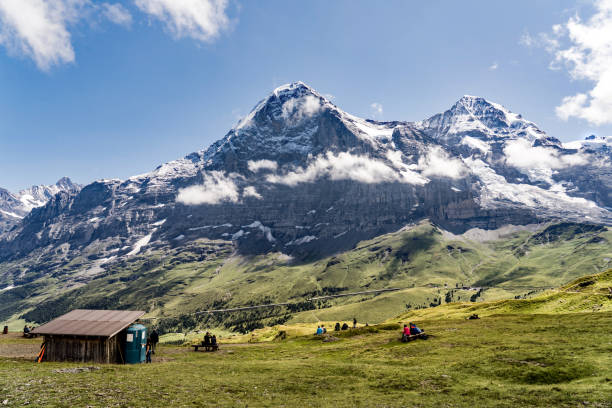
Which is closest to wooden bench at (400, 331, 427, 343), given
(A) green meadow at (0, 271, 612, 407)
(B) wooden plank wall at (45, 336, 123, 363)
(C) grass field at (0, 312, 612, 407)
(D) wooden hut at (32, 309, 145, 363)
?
(A) green meadow at (0, 271, 612, 407)

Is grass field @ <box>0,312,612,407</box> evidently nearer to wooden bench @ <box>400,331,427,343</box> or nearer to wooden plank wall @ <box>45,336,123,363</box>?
wooden bench @ <box>400,331,427,343</box>

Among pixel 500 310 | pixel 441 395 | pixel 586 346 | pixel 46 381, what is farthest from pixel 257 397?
pixel 500 310

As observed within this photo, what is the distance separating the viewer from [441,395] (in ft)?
109

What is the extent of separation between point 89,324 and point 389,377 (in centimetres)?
4390

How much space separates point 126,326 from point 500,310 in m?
77.6

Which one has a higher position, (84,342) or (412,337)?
(84,342)

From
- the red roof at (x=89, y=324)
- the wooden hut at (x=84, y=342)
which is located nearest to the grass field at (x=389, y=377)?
the wooden hut at (x=84, y=342)

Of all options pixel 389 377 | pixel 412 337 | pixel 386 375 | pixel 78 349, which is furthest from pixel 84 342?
pixel 412 337

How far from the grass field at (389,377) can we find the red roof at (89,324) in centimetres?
672

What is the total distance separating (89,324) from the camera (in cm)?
5397

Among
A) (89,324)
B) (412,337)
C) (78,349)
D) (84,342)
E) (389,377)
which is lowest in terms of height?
(412,337)

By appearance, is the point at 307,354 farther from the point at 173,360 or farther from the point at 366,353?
the point at 173,360

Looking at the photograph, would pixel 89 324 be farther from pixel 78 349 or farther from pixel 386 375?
pixel 386 375

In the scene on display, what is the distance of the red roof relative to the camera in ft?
168
